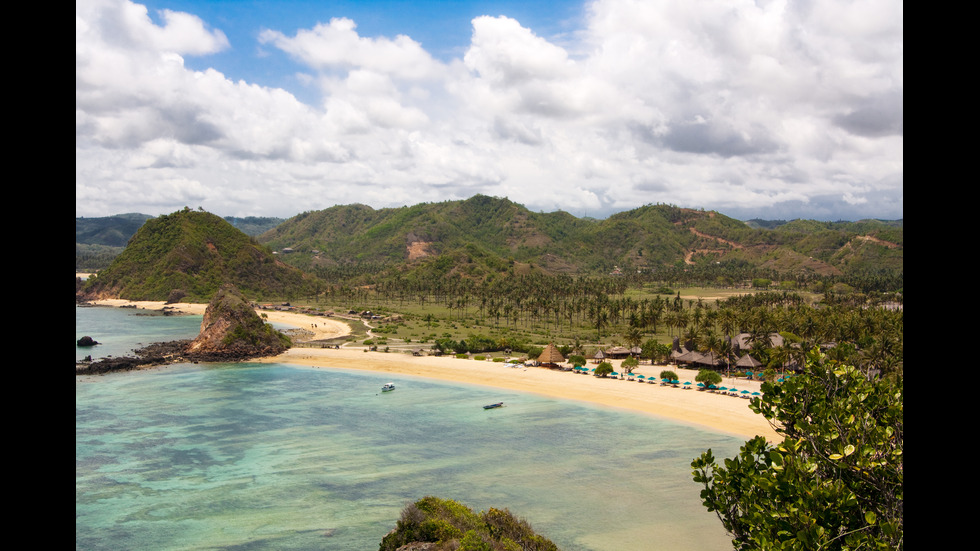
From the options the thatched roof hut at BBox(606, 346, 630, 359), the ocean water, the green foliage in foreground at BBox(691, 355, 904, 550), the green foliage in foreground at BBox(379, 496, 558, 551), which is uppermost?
the green foliage in foreground at BBox(691, 355, 904, 550)

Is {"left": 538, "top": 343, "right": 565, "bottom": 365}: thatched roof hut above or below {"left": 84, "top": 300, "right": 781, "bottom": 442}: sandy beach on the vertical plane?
above

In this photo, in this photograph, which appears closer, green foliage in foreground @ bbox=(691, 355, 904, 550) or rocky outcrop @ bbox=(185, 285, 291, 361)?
green foliage in foreground @ bbox=(691, 355, 904, 550)

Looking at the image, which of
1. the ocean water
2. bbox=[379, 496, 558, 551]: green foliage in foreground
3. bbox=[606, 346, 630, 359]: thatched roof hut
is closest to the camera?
bbox=[379, 496, 558, 551]: green foliage in foreground

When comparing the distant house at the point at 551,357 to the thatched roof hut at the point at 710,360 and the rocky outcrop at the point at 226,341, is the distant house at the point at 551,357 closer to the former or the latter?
the thatched roof hut at the point at 710,360

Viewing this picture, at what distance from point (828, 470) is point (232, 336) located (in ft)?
251

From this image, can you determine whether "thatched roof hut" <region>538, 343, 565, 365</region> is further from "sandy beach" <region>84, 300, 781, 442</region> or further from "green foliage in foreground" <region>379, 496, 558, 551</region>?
"green foliage in foreground" <region>379, 496, 558, 551</region>

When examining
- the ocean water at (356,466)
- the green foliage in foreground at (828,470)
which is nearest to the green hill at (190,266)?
the ocean water at (356,466)

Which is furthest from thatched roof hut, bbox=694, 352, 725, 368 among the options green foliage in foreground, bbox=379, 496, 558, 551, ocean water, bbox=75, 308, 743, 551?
green foliage in foreground, bbox=379, 496, 558, 551

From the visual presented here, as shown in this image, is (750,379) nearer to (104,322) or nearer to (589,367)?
(589,367)

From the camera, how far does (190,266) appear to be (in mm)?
148375

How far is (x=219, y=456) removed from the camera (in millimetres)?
38500

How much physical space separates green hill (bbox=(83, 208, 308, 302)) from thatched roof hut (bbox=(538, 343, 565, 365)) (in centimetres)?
10175

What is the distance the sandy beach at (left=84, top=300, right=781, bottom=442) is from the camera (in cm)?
4441

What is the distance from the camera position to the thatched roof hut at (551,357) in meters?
65.9
